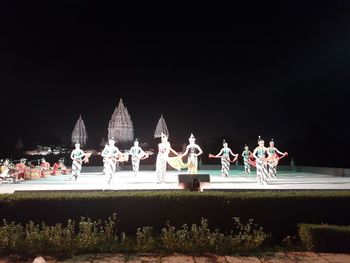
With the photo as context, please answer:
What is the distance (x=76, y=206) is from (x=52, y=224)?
75cm

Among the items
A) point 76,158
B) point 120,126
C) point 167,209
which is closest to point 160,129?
point 120,126

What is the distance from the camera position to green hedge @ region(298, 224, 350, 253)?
29.0 ft

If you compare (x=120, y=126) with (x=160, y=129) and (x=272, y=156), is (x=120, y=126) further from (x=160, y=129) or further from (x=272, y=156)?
(x=272, y=156)

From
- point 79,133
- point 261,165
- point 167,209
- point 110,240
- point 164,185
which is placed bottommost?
point 110,240

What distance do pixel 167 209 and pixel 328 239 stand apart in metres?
3.94

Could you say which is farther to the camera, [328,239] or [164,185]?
[164,185]

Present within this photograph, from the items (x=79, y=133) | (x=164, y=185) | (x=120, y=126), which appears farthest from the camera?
(x=79, y=133)

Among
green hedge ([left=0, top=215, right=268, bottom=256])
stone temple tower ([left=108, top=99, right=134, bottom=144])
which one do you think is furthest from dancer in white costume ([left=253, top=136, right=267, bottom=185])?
stone temple tower ([left=108, top=99, right=134, bottom=144])

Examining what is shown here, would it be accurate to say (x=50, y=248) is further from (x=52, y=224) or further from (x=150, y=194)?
(x=150, y=194)

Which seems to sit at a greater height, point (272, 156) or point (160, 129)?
point (160, 129)

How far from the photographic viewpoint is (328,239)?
891 cm

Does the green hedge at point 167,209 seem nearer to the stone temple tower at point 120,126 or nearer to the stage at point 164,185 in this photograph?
the stage at point 164,185

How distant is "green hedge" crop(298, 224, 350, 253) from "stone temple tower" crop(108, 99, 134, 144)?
4701cm

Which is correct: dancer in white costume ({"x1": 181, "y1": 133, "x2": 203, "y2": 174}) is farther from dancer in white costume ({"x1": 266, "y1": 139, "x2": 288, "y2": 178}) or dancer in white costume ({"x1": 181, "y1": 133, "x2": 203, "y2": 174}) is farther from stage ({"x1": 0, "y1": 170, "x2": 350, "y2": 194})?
dancer in white costume ({"x1": 266, "y1": 139, "x2": 288, "y2": 178})
